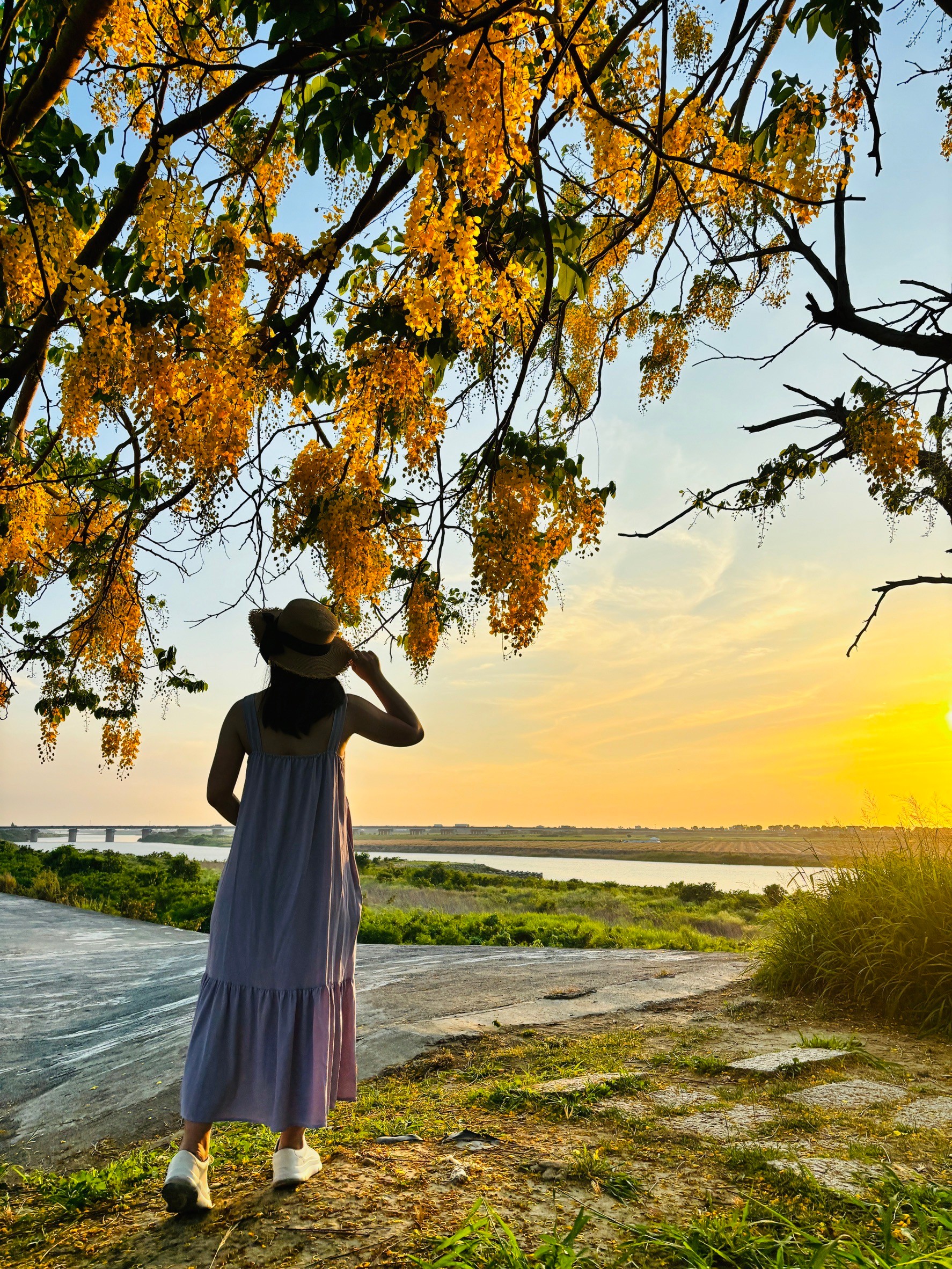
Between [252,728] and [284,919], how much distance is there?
502 millimetres

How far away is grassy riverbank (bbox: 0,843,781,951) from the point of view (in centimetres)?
842

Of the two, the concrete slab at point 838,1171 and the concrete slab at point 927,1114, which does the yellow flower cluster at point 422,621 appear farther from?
the concrete slab at point 927,1114

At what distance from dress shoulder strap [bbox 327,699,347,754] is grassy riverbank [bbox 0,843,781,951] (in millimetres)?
4048

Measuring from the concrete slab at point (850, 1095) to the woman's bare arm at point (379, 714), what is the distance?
5.73 ft

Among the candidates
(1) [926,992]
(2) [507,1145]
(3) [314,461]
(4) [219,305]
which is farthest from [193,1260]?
(1) [926,992]

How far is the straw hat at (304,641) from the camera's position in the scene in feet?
7.97

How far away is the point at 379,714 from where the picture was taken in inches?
98.8

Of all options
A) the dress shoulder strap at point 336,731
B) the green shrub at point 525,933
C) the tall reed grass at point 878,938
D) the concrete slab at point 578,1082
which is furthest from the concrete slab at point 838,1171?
the green shrub at point 525,933

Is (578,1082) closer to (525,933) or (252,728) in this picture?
(252,728)

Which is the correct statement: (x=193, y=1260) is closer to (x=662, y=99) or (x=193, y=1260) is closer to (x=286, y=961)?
(x=286, y=961)

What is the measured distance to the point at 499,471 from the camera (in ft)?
8.03

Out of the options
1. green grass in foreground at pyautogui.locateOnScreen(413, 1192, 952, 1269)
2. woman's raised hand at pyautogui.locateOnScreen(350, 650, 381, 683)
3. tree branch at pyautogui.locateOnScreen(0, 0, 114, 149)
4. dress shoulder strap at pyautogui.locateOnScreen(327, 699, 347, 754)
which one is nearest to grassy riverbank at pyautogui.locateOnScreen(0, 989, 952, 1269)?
green grass in foreground at pyautogui.locateOnScreen(413, 1192, 952, 1269)

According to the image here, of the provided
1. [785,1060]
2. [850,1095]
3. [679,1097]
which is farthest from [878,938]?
[679,1097]

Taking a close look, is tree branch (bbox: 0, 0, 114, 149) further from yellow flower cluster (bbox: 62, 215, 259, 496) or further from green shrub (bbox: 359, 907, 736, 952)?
green shrub (bbox: 359, 907, 736, 952)
